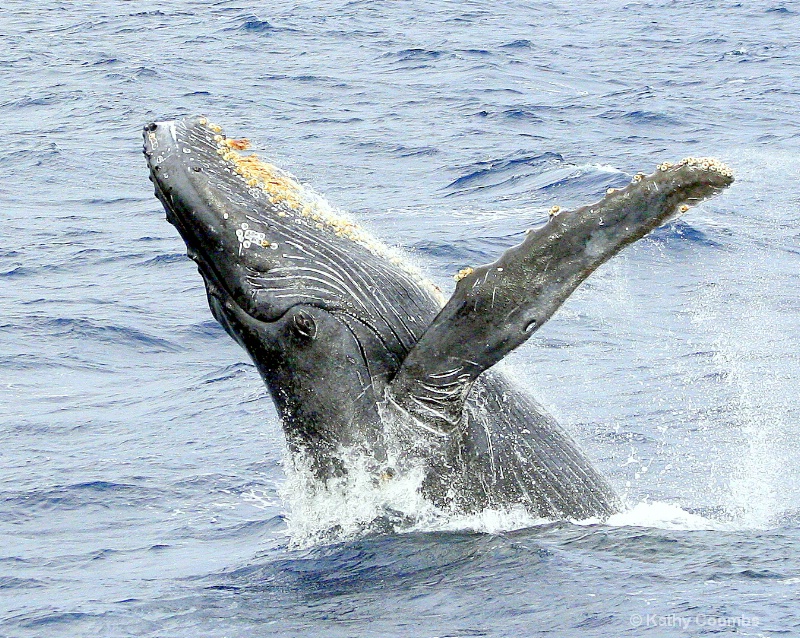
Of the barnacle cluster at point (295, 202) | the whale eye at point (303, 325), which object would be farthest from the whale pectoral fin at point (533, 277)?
the barnacle cluster at point (295, 202)

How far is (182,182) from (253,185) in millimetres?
604

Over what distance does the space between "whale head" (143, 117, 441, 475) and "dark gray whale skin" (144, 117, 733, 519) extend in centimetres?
1

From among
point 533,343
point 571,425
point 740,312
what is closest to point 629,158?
point 740,312

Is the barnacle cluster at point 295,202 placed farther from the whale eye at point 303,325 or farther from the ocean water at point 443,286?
the ocean water at point 443,286

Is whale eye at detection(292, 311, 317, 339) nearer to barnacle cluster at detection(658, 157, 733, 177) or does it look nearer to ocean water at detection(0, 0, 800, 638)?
ocean water at detection(0, 0, 800, 638)

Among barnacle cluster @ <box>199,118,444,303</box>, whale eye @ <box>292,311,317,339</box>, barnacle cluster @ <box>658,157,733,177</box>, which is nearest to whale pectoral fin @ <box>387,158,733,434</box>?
barnacle cluster @ <box>658,157,733,177</box>

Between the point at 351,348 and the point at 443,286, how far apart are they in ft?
37.1

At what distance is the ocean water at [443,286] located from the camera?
9453mm

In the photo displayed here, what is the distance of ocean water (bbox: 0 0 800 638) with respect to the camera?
372 inches

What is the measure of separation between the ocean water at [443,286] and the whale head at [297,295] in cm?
91

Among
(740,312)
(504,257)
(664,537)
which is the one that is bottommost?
(740,312)

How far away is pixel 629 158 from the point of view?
32750 mm

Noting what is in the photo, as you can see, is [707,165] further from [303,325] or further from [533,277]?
[303,325]

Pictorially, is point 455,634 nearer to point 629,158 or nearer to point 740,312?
point 740,312
